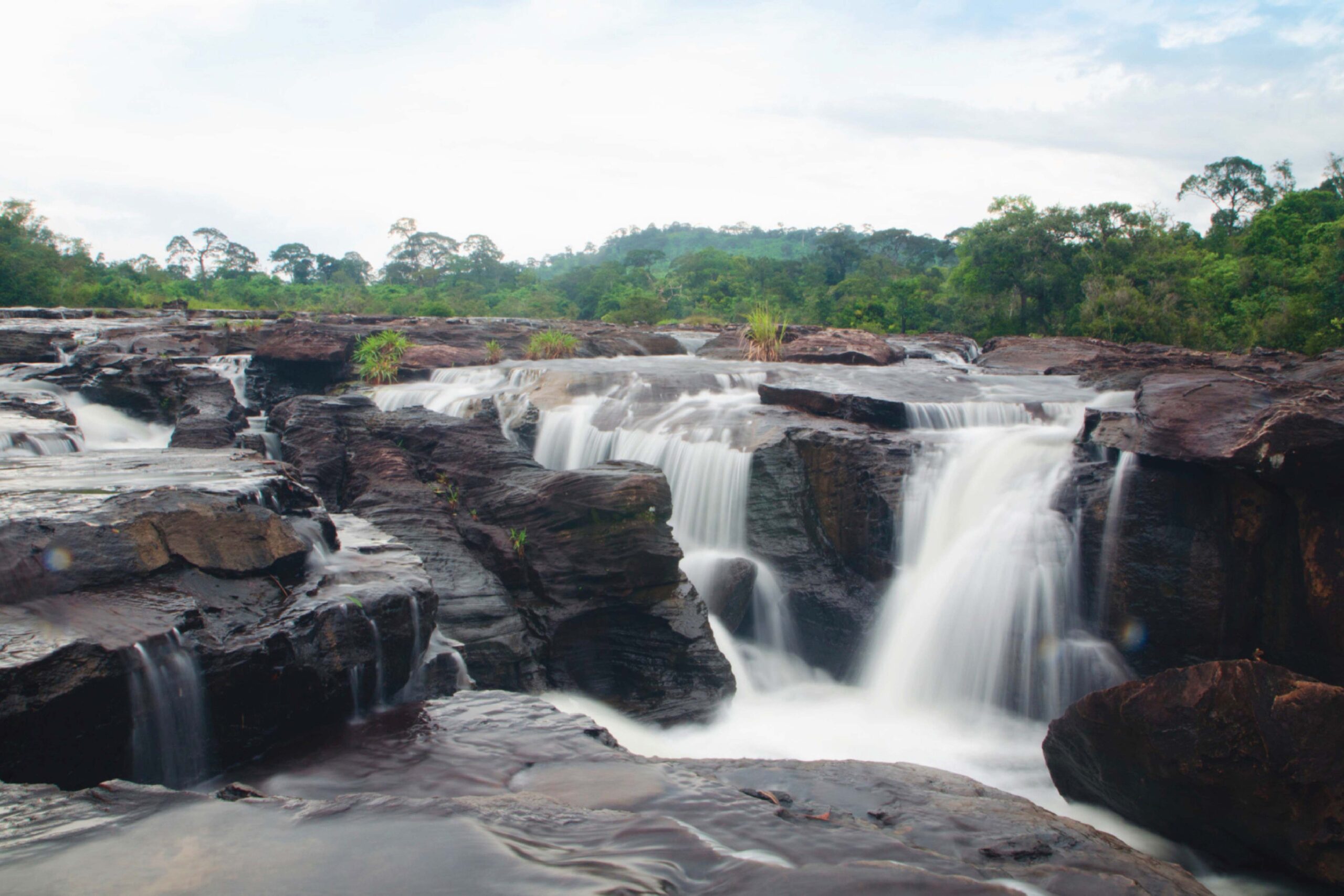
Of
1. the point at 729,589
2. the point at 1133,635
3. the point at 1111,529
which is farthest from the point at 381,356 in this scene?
the point at 1133,635

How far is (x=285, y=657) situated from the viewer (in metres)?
4.48

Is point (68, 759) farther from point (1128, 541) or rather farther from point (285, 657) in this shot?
point (1128, 541)

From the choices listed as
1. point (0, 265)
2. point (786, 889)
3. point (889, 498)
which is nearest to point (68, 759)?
point (786, 889)

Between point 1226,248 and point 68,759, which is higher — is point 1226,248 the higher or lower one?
the higher one

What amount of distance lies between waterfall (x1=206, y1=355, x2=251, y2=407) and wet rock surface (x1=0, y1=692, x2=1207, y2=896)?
11.1 meters

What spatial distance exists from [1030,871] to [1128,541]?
16.4 feet

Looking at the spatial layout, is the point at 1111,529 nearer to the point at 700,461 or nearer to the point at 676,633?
the point at 676,633

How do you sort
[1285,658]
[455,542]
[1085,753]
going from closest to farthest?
[1085,753], [1285,658], [455,542]

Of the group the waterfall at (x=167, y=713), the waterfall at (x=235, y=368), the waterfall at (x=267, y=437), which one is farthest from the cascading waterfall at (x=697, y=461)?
the waterfall at (x=235, y=368)

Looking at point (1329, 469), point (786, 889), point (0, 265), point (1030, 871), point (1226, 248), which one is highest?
point (1226, 248)

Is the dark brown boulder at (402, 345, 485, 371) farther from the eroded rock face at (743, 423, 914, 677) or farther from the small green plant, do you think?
the eroded rock face at (743, 423, 914, 677)

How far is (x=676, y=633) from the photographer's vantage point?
7246 millimetres

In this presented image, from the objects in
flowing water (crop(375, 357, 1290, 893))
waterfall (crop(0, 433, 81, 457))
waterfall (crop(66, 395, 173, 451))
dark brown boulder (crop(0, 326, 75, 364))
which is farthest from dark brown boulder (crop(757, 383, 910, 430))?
dark brown boulder (crop(0, 326, 75, 364))

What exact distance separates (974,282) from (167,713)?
Answer: 31920 millimetres
